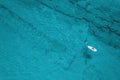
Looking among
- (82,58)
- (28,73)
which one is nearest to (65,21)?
(82,58)

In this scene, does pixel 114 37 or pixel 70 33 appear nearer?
pixel 114 37

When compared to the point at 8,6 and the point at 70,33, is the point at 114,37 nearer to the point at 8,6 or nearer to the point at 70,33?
the point at 70,33

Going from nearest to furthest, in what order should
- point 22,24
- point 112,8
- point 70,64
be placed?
point 112,8 < point 70,64 < point 22,24

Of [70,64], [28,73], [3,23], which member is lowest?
[28,73]

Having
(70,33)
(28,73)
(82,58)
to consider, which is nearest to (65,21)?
(70,33)

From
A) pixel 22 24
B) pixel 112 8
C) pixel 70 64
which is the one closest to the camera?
pixel 112 8

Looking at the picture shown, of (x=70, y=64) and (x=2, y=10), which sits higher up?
(x=2, y=10)

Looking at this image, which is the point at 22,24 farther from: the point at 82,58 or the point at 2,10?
the point at 82,58
